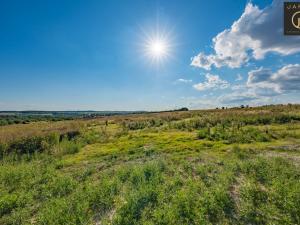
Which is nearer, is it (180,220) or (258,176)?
(180,220)

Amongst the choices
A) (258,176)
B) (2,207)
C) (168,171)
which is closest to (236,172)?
(258,176)

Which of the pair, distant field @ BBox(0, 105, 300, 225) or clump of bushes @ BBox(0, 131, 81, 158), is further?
clump of bushes @ BBox(0, 131, 81, 158)

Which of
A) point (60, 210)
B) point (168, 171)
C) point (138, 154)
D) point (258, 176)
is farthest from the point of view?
point (138, 154)

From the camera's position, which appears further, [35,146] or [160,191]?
[35,146]

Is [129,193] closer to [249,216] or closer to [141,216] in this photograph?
[141,216]

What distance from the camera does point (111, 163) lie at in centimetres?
1028

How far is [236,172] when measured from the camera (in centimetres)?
763

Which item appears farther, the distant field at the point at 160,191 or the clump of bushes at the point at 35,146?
the clump of bushes at the point at 35,146

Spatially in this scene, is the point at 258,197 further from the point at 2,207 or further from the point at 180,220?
the point at 2,207

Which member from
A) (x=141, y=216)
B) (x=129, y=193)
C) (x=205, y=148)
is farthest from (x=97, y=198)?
(x=205, y=148)

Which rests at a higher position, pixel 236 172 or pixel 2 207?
pixel 236 172

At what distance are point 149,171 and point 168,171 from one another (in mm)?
774

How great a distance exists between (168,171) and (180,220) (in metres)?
3.30

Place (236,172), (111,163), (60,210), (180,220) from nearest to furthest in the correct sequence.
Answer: (180,220), (60,210), (236,172), (111,163)
